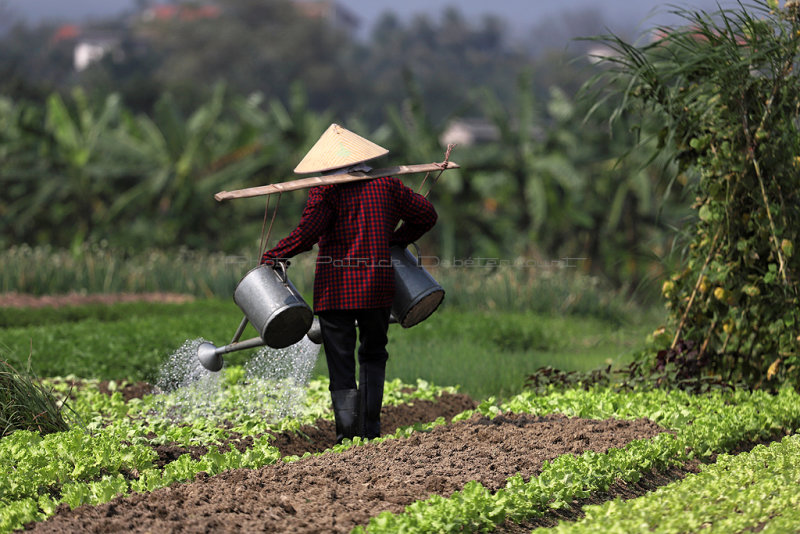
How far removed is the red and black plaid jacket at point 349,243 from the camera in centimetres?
539

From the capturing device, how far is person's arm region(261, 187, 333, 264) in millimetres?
5340

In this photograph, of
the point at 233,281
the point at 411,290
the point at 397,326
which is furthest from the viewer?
the point at 233,281

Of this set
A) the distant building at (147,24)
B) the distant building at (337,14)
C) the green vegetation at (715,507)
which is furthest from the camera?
the distant building at (337,14)

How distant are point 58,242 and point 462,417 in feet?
54.1

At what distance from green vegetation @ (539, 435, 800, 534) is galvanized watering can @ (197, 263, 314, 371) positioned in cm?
215

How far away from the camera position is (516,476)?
13.7 feet

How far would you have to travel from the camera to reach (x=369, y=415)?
18.7 feet

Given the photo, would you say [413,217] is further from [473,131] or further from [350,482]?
[473,131]

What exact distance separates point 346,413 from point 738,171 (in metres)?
3.18

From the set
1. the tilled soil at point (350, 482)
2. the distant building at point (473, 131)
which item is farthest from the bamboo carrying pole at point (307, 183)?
the distant building at point (473, 131)

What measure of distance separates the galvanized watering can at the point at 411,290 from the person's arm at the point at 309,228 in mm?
579

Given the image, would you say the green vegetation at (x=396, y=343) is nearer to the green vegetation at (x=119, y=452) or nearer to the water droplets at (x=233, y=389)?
the water droplets at (x=233, y=389)

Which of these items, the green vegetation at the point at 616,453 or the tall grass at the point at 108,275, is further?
the tall grass at the point at 108,275

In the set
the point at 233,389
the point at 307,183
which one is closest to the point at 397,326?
the point at 233,389
